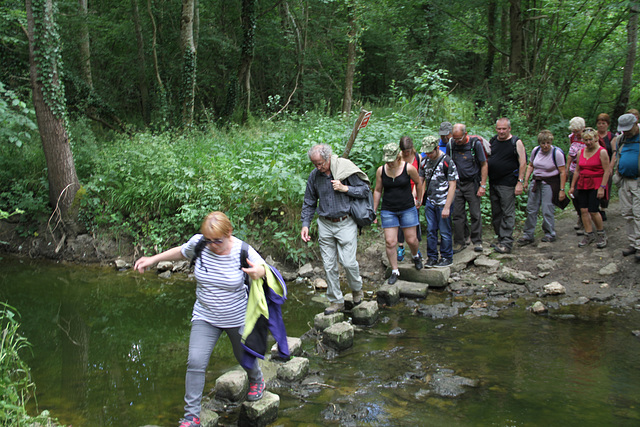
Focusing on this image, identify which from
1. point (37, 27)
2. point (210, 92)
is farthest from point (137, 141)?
point (210, 92)

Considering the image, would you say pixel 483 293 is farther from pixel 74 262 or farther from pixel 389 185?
pixel 74 262

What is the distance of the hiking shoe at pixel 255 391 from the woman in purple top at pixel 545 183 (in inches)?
246

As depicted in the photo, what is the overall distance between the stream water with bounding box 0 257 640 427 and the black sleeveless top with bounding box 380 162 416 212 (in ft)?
5.05

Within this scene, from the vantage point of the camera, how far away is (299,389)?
4543 millimetres

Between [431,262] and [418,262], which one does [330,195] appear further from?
[431,262]

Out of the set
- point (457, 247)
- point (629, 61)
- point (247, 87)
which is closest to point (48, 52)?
point (247, 87)

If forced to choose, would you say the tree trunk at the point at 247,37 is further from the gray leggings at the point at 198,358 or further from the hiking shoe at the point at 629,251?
the gray leggings at the point at 198,358

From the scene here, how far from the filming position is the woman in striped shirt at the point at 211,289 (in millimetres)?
3582

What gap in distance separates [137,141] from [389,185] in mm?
7581

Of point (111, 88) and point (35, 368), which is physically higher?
point (111, 88)

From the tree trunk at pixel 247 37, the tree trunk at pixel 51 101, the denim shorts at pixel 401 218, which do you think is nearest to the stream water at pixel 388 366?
the denim shorts at pixel 401 218

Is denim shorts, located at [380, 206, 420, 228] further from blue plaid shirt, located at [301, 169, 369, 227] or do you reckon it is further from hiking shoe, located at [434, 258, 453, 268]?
hiking shoe, located at [434, 258, 453, 268]

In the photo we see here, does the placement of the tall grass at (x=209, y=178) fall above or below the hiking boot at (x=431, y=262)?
above

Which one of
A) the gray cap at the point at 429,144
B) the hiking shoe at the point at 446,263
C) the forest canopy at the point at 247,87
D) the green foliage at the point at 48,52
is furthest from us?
the forest canopy at the point at 247,87
